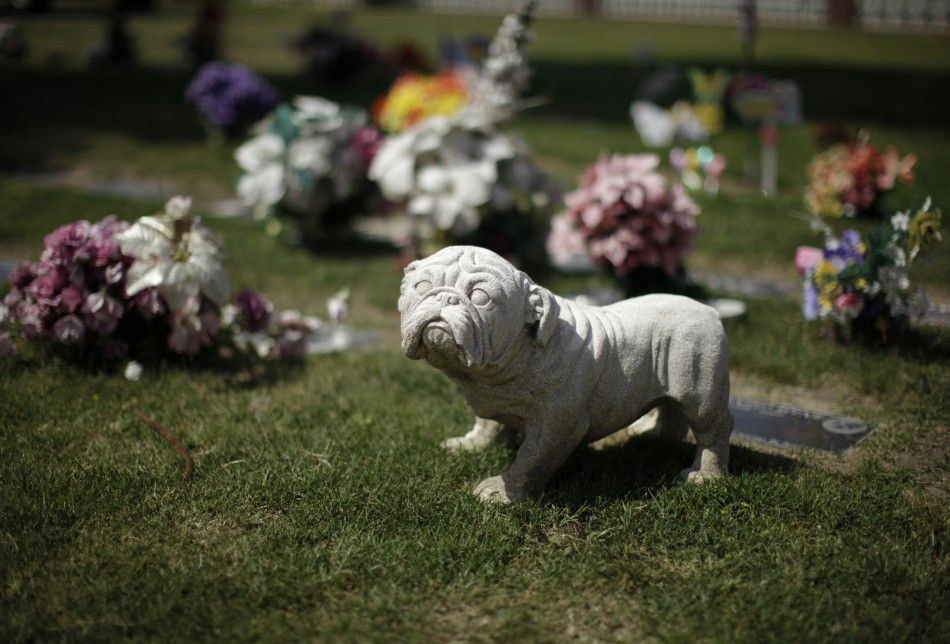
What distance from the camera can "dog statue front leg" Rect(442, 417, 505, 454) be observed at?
4109 millimetres

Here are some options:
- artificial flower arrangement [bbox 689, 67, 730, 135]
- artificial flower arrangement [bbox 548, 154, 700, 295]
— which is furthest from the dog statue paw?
artificial flower arrangement [bbox 689, 67, 730, 135]

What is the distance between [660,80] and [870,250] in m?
9.47

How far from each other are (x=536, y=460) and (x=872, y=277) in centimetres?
240

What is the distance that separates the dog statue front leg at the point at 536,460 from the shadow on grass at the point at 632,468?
0.40 feet

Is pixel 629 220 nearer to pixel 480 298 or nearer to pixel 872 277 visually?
pixel 872 277

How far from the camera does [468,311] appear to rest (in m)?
3.24

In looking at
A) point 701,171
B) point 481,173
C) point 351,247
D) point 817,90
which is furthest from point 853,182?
point 817,90

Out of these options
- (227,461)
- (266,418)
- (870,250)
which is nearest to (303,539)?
(227,461)

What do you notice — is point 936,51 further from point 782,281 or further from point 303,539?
point 303,539

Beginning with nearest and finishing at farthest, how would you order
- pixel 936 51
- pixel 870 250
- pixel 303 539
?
1. pixel 303 539
2. pixel 870 250
3. pixel 936 51

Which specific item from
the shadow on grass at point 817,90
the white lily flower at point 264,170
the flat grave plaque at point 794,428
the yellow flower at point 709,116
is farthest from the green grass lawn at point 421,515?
the shadow on grass at point 817,90

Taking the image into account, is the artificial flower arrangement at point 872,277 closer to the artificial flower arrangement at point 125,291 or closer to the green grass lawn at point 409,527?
the green grass lawn at point 409,527

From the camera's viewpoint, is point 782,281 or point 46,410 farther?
point 782,281

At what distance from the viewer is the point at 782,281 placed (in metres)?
6.76
